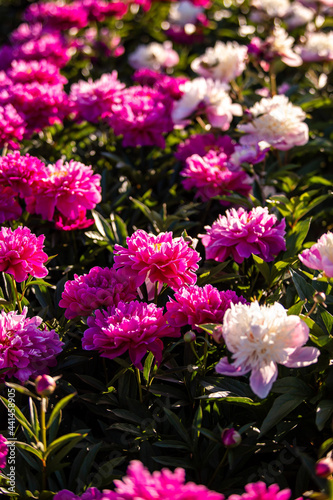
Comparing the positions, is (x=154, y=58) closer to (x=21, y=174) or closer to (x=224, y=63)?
(x=224, y=63)

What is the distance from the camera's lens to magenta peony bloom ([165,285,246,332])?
50.1 inches

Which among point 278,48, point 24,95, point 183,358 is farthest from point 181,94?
point 183,358

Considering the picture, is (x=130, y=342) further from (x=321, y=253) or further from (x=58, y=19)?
(x=58, y=19)

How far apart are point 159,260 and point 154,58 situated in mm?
2196

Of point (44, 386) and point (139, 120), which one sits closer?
point (44, 386)

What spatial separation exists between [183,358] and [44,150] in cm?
135

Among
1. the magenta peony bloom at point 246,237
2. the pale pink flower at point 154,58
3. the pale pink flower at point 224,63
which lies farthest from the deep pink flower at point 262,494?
the pale pink flower at point 154,58

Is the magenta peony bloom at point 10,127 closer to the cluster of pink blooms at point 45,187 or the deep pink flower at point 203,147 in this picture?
the cluster of pink blooms at point 45,187

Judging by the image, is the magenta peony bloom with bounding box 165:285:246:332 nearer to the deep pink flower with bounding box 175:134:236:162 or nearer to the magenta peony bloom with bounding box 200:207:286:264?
the magenta peony bloom with bounding box 200:207:286:264

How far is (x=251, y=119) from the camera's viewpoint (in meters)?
2.00

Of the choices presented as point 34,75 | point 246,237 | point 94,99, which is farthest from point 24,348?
point 34,75

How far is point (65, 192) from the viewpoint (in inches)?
66.0

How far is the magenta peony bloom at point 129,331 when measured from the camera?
1206mm

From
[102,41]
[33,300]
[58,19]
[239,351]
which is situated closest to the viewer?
[239,351]
